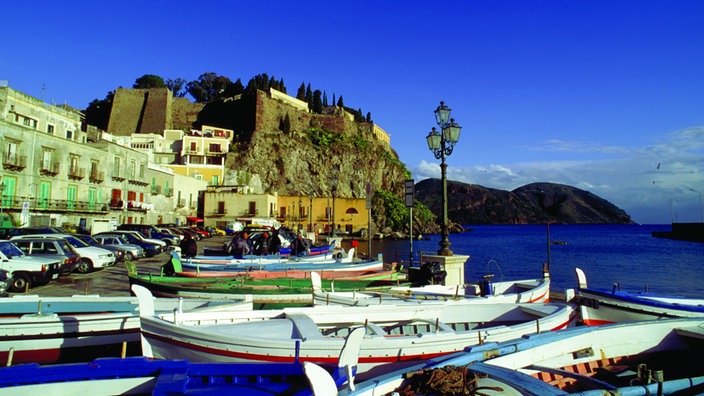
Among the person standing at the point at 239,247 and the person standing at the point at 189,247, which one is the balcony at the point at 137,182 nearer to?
the person standing at the point at 239,247

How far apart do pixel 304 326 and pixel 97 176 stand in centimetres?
3909

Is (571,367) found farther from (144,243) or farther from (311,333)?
(144,243)

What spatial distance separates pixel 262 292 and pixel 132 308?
2.98m

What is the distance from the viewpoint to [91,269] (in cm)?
2006

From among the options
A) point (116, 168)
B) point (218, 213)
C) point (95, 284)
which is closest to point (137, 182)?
point (116, 168)

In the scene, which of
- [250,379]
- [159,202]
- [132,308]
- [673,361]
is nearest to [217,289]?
[132,308]

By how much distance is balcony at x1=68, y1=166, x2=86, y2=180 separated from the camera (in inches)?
1435

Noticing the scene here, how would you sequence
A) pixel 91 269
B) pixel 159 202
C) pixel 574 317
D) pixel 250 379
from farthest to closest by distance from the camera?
pixel 159 202, pixel 91 269, pixel 574 317, pixel 250 379

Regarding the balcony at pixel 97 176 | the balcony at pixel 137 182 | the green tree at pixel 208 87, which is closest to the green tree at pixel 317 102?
the green tree at pixel 208 87

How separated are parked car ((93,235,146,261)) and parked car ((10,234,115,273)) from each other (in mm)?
3220

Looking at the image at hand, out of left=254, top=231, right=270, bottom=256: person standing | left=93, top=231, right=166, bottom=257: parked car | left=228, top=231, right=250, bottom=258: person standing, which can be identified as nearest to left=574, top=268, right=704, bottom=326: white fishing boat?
left=228, top=231, right=250, bottom=258: person standing

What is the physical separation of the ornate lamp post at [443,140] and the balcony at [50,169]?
105 feet

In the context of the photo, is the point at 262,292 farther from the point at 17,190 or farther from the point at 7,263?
the point at 17,190

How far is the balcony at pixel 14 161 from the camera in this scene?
31391mm
